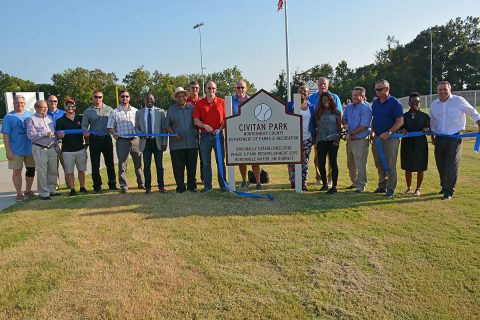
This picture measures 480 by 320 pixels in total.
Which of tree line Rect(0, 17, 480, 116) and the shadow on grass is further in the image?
tree line Rect(0, 17, 480, 116)

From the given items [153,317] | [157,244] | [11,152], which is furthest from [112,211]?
[153,317]

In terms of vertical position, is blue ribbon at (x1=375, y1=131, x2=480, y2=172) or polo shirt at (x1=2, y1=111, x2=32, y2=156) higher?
polo shirt at (x1=2, y1=111, x2=32, y2=156)

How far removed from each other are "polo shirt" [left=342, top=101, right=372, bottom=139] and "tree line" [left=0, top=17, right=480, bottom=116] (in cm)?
5017

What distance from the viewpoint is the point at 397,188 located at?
7301mm

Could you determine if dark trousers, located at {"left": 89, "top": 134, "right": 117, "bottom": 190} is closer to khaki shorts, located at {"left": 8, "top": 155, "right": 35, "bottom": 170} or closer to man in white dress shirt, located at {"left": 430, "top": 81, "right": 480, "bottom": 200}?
khaki shorts, located at {"left": 8, "top": 155, "right": 35, "bottom": 170}

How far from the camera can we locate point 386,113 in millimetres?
6605

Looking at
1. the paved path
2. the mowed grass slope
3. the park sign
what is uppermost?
the park sign

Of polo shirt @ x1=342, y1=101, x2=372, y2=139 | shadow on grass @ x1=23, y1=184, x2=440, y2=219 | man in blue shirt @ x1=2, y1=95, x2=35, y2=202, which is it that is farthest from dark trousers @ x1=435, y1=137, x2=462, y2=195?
man in blue shirt @ x1=2, y1=95, x2=35, y2=202

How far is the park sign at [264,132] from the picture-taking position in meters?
6.95

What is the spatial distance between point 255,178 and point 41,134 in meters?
3.94

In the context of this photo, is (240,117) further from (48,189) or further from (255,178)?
(48,189)

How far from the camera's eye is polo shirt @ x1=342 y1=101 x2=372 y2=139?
6.88 metres

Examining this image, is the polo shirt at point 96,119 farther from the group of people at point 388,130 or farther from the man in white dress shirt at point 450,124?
the man in white dress shirt at point 450,124

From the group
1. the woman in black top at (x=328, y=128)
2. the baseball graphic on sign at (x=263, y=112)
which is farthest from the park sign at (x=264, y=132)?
the woman in black top at (x=328, y=128)
